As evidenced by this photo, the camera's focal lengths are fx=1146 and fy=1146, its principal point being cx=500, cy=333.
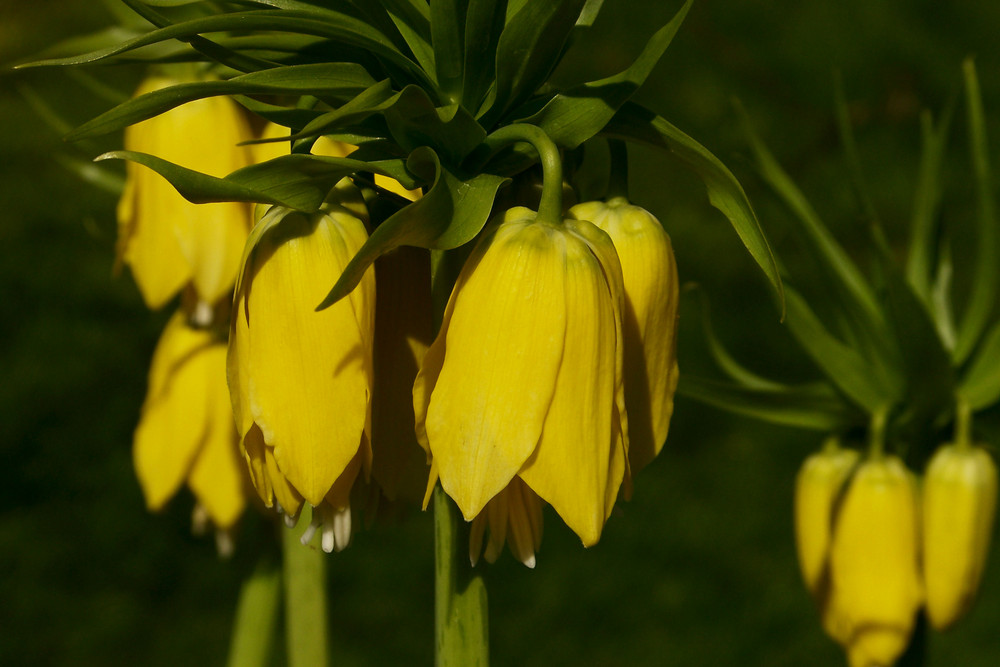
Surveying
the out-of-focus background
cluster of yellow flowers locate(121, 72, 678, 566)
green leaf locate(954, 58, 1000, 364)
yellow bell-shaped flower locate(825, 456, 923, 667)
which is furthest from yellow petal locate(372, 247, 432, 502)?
the out-of-focus background

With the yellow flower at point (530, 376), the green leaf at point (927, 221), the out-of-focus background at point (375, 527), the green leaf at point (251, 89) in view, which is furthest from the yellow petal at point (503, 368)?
the out-of-focus background at point (375, 527)

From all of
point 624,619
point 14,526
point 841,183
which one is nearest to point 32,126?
point 14,526

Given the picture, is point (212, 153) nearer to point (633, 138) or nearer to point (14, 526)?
point (633, 138)

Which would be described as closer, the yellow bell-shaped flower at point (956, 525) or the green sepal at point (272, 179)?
the green sepal at point (272, 179)

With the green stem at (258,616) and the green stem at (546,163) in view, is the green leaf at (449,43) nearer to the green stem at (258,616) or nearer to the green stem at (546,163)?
the green stem at (546,163)

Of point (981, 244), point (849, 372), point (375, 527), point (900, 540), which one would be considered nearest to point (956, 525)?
point (900, 540)

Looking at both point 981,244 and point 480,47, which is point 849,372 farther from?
point 480,47
